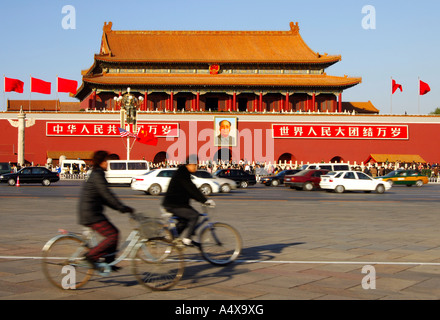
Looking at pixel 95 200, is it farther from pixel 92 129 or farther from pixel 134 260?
pixel 92 129

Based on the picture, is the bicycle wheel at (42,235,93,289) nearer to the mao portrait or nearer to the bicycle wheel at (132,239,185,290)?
the bicycle wheel at (132,239,185,290)

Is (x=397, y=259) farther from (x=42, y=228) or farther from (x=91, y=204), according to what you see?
(x=42, y=228)

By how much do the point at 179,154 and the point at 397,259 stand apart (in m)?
40.2

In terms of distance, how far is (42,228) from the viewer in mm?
11727

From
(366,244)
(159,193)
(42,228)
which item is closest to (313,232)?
(366,244)

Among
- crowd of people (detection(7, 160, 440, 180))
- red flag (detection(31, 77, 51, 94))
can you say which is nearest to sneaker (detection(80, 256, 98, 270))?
crowd of people (detection(7, 160, 440, 180))

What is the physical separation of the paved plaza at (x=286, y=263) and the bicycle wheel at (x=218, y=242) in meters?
0.17

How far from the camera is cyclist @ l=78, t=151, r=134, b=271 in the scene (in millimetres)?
6332

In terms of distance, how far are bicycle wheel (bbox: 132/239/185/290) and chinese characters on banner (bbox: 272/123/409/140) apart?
42.4m

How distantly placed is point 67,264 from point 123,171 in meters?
24.7

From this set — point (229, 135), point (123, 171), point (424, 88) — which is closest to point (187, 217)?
point (123, 171)

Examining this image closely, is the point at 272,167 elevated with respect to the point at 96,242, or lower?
elevated

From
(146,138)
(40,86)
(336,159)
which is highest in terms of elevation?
(40,86)

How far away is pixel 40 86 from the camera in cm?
4744
